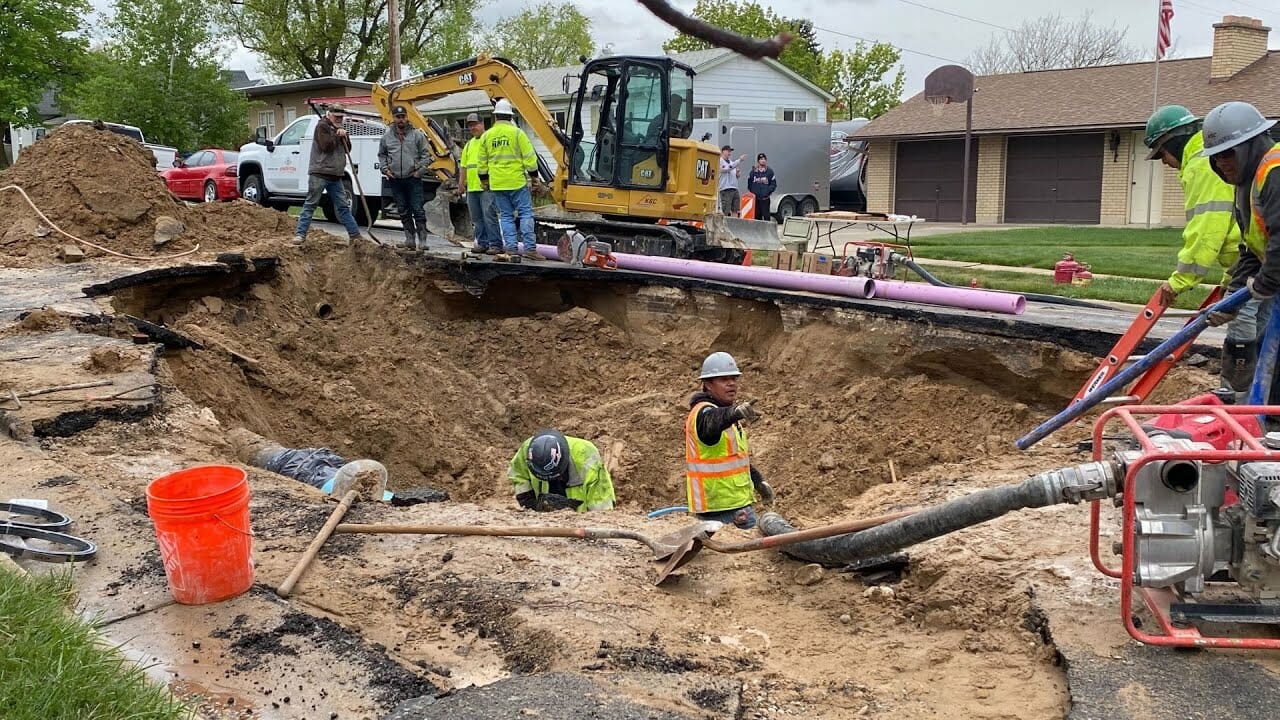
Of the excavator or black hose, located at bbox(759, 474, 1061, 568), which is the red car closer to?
the excavator

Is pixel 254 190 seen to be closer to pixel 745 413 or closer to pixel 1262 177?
pixel 745 413

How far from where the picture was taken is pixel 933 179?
92.6 ft

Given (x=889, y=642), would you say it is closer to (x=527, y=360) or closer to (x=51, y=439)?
(x=51, y=439)

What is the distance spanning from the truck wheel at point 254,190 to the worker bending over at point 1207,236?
58.2ft

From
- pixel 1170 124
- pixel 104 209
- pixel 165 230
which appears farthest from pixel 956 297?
pixel 104 209

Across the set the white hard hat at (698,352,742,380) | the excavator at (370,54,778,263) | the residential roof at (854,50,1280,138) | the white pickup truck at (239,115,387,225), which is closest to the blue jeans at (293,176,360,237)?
the excavator at (370,54,778,263)

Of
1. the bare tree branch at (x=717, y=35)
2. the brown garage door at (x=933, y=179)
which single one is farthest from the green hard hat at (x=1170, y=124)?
the brown garage door at (x=933, y=179)

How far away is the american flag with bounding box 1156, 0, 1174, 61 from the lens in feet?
58.4

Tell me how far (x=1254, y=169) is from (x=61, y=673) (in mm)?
5656

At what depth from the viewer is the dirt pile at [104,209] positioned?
1281 cm

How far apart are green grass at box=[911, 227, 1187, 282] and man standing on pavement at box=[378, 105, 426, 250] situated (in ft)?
26.9

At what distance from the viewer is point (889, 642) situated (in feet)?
13.4

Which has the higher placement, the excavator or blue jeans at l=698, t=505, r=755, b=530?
the excavator

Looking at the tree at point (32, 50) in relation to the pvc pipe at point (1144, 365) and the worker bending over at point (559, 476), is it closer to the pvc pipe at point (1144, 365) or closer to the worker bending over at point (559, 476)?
the worker bending over at point (559, 476)
